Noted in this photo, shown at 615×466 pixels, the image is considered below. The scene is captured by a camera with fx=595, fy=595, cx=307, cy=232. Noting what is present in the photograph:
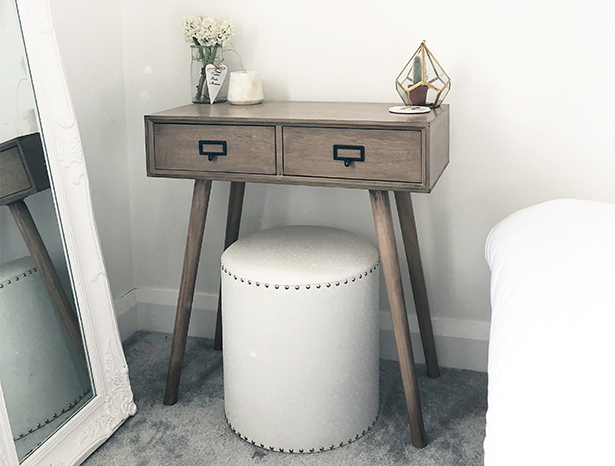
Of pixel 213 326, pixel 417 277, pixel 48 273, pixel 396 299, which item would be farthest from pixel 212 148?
pixel 213 326

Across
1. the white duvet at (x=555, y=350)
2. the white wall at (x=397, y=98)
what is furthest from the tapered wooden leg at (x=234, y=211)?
the white duvet at (x=555, y=350)

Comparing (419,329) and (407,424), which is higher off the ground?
(419,329)

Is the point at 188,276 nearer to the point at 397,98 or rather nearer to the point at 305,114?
the point at 305,114

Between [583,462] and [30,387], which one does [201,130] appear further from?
[583,462]

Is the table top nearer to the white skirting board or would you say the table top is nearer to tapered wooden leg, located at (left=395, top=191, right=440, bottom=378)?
tapered wooden leg, located at (left=395, top=191, right=440, bottom=378)

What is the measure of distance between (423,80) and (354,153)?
307 millimetres

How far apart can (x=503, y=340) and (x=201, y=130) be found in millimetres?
889

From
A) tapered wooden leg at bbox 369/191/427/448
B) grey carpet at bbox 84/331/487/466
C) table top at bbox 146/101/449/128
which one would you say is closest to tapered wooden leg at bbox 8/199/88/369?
grey carpet at bbox 84/331/487/466

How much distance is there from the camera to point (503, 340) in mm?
818

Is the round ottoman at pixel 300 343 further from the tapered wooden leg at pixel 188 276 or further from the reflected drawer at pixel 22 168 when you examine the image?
the reflected drawer at pixel 22 168

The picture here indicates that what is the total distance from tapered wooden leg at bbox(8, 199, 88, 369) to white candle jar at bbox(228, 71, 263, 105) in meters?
0.64

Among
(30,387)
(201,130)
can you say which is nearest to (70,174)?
(201,130)

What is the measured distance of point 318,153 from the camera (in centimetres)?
135

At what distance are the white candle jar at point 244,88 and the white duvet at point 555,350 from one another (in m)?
0.87
